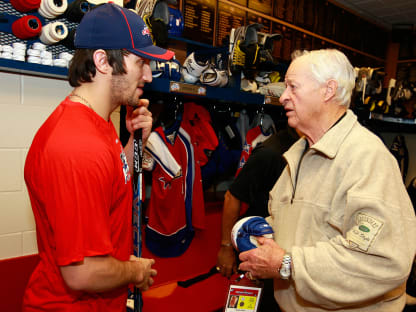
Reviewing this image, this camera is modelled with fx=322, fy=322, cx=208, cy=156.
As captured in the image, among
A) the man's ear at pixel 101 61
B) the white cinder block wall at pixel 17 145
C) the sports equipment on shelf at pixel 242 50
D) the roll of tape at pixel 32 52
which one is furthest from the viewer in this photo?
the sports equipment on shelf at pixel 242 50

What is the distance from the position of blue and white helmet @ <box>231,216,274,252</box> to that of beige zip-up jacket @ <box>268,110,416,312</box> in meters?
0.09

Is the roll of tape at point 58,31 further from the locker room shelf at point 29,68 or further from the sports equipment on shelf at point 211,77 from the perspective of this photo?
the sports equipment on shelf at point 211,77

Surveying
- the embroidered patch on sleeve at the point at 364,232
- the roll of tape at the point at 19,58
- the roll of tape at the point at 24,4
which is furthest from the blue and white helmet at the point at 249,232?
the roll of tape at the point at 24,4

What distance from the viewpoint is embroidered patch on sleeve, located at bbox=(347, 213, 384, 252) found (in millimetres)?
1015

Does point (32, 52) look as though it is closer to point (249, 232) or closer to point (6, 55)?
point (6, 55)

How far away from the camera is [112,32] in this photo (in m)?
1.13

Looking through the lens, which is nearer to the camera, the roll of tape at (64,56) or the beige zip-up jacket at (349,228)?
the beige zip-up jacket at (349,228)

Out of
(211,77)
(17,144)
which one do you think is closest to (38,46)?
(17,144)

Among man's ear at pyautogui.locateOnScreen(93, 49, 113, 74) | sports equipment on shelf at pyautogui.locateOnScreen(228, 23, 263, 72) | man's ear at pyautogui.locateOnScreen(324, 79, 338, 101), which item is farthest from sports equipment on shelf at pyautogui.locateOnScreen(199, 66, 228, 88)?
man's ear at pyautogui.locateOnScreen(93, 49, 113, 74)

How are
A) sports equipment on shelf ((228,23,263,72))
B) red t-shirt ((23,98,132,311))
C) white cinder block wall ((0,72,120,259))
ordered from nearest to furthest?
red t-shirt ((23,98,132,311)) → white cinder block wall ((0,72,120,259)) → sports equipment on shelf ((228,23,263,72))

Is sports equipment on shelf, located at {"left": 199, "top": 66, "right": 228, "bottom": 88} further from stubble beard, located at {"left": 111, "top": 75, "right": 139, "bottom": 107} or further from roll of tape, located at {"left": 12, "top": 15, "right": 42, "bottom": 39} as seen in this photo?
stubble beard, located at {"left": 111, "top": 75, "right": 139, "bottom": 107}

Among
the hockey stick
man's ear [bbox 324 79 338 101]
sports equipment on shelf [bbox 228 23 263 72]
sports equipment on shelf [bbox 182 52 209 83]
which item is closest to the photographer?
man's ear [bbox 324 79 338 101]

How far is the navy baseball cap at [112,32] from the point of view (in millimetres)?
1130

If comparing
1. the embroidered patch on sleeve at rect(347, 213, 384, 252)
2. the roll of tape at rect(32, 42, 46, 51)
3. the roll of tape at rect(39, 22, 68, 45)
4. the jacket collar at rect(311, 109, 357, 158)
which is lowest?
the embroidered patch on sleeve at rect(347, 213, 384, 252)
